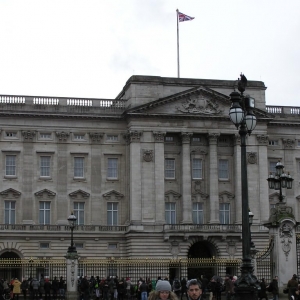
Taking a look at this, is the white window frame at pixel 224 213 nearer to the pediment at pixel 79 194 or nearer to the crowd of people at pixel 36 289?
the pediment at pixel 79 194

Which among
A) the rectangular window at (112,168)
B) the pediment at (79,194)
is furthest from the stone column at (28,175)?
the rectangular window at (112,168)

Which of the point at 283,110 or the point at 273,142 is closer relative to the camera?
the point at 273,142

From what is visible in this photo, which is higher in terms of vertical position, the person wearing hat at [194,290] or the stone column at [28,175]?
the stone column at [28,175]

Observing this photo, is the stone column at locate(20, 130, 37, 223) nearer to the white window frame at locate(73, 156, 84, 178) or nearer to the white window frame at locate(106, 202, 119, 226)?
the white window frame at locate(73, 156, 84, 178)

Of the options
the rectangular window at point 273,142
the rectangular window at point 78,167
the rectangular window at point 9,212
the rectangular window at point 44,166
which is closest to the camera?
the rectangular window at point 9,212

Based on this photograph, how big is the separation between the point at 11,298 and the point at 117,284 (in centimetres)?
595

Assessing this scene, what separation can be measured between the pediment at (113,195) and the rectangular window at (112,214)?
541 mm

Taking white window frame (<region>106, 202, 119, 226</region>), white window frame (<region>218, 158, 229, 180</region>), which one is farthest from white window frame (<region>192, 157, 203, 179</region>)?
white window frame (<region>106, 202, 119, 226</region>)

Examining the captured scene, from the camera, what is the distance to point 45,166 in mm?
65688

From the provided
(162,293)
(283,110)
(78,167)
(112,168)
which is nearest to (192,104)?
(112,168)

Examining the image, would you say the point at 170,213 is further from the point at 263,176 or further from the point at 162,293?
the point at 162,293

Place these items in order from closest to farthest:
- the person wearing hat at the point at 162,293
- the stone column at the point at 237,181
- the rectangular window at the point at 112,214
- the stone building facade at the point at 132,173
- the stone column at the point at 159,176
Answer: the person wearing hat at the point at 162,293
the stone building facade at the point at 132,173
the stone column at the point at 159,176
the rectangular window at the point at 112,214
the stone column at the point at 237,181

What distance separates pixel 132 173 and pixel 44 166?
24.9 ft

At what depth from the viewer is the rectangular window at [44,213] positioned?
213 ft
